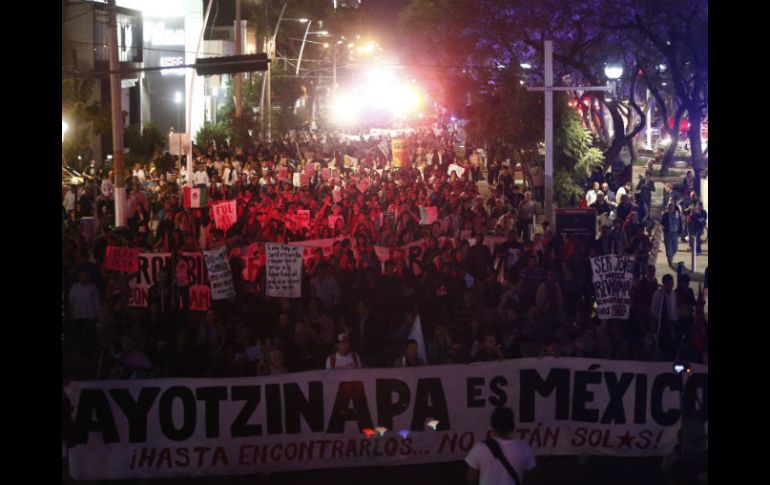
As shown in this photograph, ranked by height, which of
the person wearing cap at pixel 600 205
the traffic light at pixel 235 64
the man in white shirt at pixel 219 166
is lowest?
the person wearing cap at pixel 600 205

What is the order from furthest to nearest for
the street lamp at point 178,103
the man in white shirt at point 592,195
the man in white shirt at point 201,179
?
the street lamp at point 178,103 → the man in white shirt at point 201,179 → the man in white shirt at point 592,195

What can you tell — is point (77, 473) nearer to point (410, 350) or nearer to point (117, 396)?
point (117, 396)

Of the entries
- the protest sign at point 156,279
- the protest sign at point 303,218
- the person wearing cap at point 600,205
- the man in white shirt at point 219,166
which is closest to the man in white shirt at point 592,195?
the person wearing cap at point 600,205

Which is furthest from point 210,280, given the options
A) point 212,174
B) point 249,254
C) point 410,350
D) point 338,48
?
point 338,48

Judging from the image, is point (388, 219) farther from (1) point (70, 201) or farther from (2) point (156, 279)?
(1) point (70, 201)

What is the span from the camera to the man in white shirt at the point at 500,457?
8.30m

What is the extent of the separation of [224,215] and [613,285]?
9.49 metres

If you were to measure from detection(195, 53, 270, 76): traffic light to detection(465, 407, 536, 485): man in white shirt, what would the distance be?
13.6m

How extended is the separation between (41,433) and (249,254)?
262 inches

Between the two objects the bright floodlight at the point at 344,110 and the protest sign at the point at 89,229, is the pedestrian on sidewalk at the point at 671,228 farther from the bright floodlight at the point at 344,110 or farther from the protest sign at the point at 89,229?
the bright floodlight at the point at 344,110

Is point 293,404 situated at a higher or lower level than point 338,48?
lower

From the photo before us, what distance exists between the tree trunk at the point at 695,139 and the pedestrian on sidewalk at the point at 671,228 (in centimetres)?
779

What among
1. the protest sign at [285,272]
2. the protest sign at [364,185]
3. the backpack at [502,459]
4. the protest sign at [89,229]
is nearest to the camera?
the backpack at [502,459]

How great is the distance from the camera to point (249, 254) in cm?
1738
